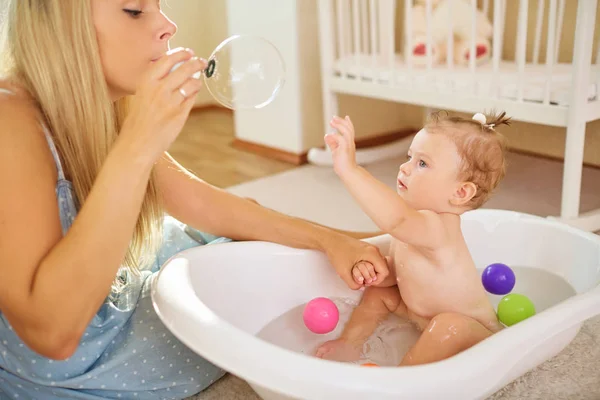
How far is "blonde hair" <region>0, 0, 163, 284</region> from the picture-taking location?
2.69 feet

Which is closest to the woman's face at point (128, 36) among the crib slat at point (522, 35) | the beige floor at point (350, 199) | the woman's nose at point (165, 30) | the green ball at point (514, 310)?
the woman's nose at point (165, 30)

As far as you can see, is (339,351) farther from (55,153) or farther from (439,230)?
(55,153)

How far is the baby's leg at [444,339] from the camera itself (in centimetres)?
92

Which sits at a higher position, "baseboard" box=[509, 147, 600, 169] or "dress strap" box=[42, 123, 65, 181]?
"dress strap" box=[42, 123, 65, 181]

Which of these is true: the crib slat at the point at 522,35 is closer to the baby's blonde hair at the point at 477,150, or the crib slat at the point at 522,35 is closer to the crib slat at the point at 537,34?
the crib slat at the point at 537,34

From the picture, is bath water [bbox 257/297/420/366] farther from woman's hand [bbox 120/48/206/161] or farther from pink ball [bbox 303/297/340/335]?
woman's hand [bbox 120/48/206/161]

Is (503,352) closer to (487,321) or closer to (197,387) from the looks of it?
(487,321)

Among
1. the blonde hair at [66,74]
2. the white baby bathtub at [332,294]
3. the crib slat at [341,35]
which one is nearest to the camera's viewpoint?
the white baby bathtub at [332,294]

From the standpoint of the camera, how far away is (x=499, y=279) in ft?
4.10

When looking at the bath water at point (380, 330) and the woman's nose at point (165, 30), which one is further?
the bath water at point (380, 330)

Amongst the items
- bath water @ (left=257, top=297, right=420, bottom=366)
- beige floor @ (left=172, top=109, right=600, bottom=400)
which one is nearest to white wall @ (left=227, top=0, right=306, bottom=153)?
beige floor @ (left=172, top=109, right=600, bottom=400)

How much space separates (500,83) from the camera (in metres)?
1.77

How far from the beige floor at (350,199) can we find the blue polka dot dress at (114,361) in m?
0.08

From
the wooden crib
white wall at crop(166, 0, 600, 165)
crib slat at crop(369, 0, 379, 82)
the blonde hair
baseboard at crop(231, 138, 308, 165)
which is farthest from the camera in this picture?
baseboard at crop(231, 138, 308, 165)
